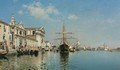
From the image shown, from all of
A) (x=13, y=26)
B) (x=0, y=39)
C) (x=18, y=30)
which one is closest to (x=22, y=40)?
(x=18, y=30)

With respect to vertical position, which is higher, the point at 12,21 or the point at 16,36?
the point at 12,21

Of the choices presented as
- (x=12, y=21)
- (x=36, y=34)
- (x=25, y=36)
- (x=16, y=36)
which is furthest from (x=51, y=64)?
(x=36, y=34)

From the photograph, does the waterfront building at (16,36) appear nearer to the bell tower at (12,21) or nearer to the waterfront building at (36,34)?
the bell tower at (12,21)

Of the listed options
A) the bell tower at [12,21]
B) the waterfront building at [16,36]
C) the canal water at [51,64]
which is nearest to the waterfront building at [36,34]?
the waterfront building at [16,36]

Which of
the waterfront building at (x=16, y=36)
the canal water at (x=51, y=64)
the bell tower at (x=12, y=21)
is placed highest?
the bell tower at (x=12, y=21)

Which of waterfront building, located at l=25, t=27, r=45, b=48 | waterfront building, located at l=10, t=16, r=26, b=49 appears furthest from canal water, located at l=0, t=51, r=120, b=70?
waterfront building, located at l=25, t=27, r=45, b=48

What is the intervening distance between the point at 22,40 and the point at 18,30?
3.88 meters

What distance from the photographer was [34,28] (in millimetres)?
129750

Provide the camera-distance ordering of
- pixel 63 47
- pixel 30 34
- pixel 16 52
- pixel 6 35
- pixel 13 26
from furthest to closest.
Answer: pixel 30 34
pixel 63 47
pixel 13 26
pixel 6 35
pixel 16 52

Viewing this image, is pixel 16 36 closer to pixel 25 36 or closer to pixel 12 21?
pixel 12 21

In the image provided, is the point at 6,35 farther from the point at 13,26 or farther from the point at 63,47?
the point at 63,47

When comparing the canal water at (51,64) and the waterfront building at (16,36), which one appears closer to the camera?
the canal water at (51,64)

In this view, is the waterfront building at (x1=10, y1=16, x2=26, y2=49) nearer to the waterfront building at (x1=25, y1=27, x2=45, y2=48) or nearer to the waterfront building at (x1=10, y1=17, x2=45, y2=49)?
the waterfront building at (x1=10, y1=17, x2=45, y2=49)

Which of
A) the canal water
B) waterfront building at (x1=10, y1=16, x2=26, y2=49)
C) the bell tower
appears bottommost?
the canal water
